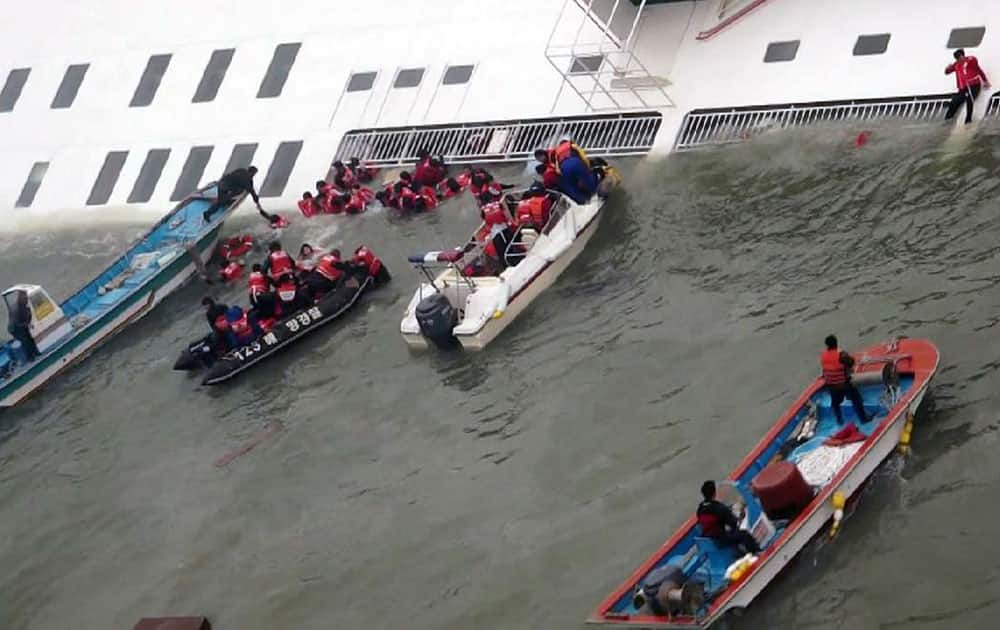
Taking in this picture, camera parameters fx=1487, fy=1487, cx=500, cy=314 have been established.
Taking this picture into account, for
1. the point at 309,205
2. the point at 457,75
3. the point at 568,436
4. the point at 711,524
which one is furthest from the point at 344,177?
the point at 711,524

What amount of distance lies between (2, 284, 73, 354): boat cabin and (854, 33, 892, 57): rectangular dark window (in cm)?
1441

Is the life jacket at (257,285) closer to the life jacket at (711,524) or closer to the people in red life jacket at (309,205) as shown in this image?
the people in red life jacket at (309,205)

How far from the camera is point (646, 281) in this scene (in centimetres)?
2259

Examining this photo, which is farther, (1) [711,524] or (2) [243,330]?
(2) [243,330]

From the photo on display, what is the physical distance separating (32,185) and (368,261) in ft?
36.8

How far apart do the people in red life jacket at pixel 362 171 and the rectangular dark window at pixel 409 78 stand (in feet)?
6.71

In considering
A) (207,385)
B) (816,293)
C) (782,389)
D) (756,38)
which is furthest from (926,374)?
(207,385)

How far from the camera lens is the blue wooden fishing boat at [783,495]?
Answer: 15.5 meters

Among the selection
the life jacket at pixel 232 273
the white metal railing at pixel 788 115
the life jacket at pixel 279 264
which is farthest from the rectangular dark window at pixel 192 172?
the white metal railing at pixel 788 115

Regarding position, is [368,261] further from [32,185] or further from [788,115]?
[32,185]

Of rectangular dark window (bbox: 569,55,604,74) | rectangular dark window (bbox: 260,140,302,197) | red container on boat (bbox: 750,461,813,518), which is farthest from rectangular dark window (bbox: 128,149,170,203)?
red container on boat (bbox: 750,461,813,518)

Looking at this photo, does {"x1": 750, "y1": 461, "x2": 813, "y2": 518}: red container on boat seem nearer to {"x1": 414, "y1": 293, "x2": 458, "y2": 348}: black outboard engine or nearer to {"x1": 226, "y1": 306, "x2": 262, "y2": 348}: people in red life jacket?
{"x1": 414, "y1": 293, "x2": 458, "y2": 348}: black outboard engine

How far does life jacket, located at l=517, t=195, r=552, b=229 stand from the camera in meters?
24.0

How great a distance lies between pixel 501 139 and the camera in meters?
27.2
